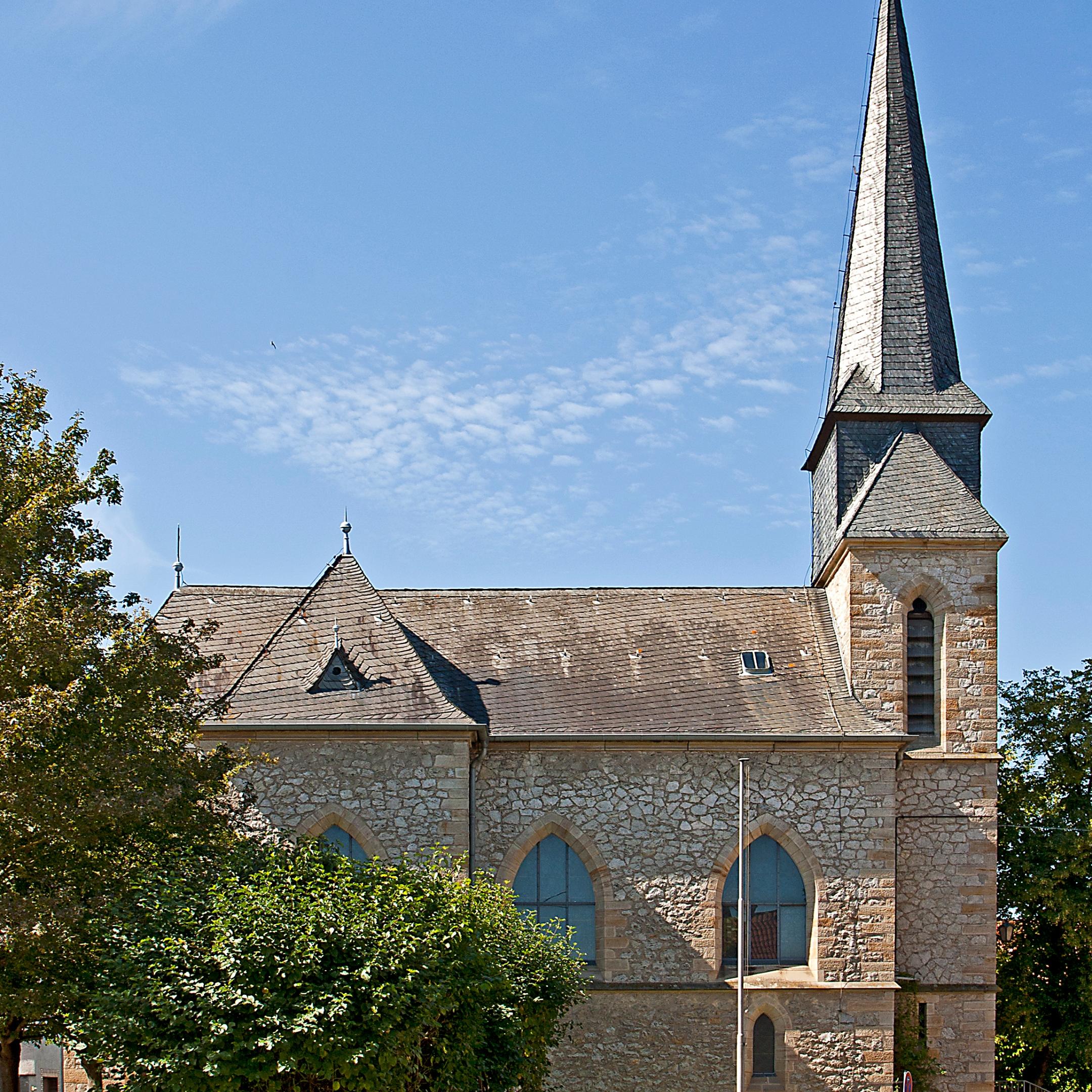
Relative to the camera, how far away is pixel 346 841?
913 inches

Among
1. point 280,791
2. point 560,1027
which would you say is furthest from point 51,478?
point 560,1027

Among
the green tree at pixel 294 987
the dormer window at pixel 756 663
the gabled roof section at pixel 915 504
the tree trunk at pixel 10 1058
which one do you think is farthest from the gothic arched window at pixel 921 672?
the tree trunk at pixel 10 1058

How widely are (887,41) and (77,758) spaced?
23.6 m

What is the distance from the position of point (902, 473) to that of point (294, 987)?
1592 centimetres

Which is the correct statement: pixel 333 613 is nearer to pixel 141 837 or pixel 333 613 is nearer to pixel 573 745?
pixel 573 745

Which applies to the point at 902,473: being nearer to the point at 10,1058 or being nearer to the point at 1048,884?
the point at 1048,884

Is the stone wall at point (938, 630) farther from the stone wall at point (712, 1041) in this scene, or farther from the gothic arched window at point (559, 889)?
the gothic arched window at point (559, 889)

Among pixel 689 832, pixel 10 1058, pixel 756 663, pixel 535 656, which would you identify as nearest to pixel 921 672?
pixel 756 663

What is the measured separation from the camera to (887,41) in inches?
1247

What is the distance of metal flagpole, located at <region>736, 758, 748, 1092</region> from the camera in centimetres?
2136

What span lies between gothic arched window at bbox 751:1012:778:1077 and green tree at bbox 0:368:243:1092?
31.8 feet

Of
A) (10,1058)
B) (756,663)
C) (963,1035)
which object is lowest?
(963,1035)

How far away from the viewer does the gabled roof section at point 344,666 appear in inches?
907

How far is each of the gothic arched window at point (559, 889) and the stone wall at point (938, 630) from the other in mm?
5586
